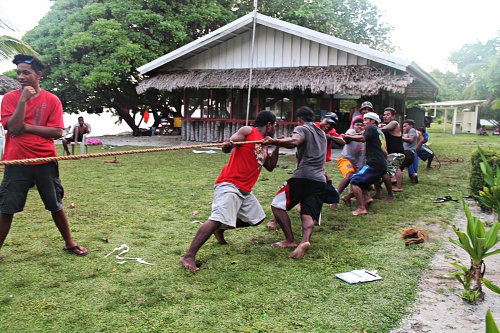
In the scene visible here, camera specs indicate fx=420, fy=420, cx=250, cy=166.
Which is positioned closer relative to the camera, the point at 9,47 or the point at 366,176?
the point at 366,176

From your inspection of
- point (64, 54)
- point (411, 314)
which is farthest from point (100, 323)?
point (64, 54)

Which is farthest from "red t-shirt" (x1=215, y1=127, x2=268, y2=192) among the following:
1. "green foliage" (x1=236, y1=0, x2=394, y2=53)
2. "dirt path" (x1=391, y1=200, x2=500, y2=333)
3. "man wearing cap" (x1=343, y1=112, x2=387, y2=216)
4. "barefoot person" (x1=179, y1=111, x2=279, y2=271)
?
"green foliage" (x1=236, y1=0, x2=394, y2=53)

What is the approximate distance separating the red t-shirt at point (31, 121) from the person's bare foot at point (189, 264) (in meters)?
1.56

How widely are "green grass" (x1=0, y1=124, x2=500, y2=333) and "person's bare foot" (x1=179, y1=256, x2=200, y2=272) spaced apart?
0.20ft

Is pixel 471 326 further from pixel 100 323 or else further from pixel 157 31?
pixel 157 31

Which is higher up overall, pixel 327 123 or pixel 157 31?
pixel 157 31

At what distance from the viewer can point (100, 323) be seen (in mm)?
2883

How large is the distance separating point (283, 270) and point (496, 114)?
A: 38.6 meters

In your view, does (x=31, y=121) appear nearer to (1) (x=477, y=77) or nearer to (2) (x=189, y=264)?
(2) (x=189, y=264)

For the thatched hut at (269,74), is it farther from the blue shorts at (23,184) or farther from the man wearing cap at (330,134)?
the blue shorts at (23,184)

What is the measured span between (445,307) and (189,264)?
7.13ft

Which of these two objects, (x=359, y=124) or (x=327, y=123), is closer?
(x=327, y=123)

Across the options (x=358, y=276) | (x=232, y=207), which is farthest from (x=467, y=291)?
(x=232, y=207)

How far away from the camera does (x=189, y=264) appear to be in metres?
3.87
